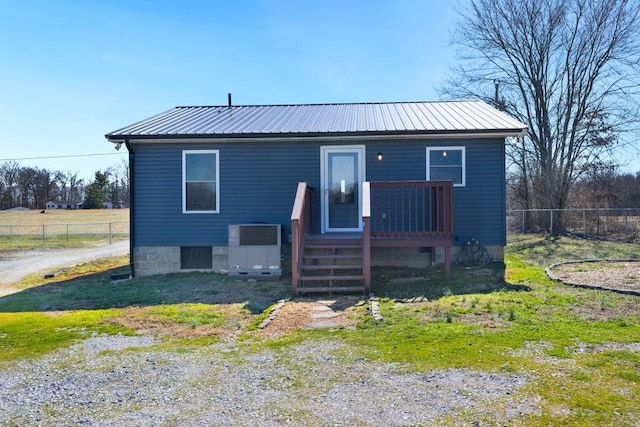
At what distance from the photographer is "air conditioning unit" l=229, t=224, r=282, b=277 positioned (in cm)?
796

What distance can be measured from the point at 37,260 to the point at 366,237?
11.0m

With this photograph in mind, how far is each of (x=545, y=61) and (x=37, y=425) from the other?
19.6 metres

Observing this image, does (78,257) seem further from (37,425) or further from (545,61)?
(545,61)

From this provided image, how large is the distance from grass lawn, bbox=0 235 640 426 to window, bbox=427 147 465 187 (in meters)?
1.93

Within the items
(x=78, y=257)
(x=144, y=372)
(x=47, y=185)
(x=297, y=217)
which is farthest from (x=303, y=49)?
(x=47, y=185)

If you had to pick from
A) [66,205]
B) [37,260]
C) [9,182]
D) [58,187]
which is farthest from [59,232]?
[66,205]

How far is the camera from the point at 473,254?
8.61m

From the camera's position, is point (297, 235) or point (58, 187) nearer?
point (297, 235)

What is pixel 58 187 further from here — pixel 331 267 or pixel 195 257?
pixel 331 267

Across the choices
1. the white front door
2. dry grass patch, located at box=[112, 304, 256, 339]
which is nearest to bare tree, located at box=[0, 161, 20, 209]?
the white front door

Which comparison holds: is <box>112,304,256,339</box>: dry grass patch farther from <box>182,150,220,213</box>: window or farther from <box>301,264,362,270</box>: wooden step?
<box>182,150,220,213</box>: window

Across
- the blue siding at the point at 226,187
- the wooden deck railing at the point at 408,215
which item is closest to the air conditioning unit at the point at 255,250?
the blue siding at the point at 226,187

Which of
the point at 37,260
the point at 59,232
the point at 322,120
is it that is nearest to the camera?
the point at 322,120

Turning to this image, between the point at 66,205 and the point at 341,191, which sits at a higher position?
the point at 66,205
